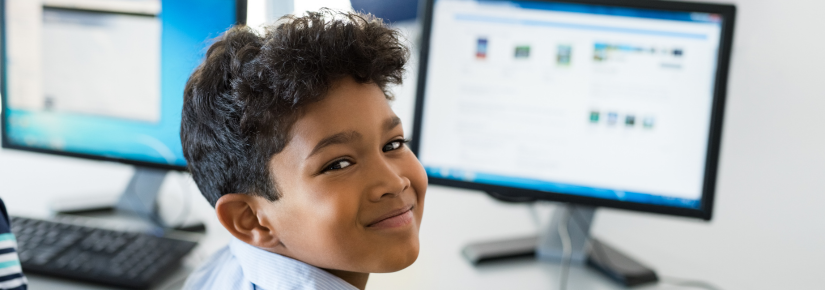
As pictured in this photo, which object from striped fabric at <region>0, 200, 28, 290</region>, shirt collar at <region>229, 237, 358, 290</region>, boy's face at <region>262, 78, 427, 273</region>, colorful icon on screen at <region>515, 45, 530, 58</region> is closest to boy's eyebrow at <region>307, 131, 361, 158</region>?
boy's face at <region>262, 78, 427, 273</region>

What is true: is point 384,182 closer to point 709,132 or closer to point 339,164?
point 339,164

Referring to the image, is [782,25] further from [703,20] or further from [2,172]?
[2,172]

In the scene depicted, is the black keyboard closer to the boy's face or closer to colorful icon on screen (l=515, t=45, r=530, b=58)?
the boy's face

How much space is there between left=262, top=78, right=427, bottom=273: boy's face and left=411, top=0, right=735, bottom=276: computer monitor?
0.28 m

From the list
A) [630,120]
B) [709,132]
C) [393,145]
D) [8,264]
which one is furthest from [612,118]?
[8,264]

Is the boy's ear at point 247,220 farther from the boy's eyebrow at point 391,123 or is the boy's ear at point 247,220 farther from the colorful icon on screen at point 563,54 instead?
the colorful icon on screen at point 563,54

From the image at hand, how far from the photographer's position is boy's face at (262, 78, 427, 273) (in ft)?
1.77

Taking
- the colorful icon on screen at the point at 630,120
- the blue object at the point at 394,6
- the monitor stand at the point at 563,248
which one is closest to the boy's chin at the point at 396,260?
the monitor stand at the point at 563,248

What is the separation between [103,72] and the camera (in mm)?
917

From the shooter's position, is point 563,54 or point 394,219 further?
point 563,54

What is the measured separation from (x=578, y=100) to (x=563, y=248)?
226 mm

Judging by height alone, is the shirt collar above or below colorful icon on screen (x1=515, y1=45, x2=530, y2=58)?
below

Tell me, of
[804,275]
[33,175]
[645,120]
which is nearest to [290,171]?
[645,120]

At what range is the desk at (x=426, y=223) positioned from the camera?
791mm
